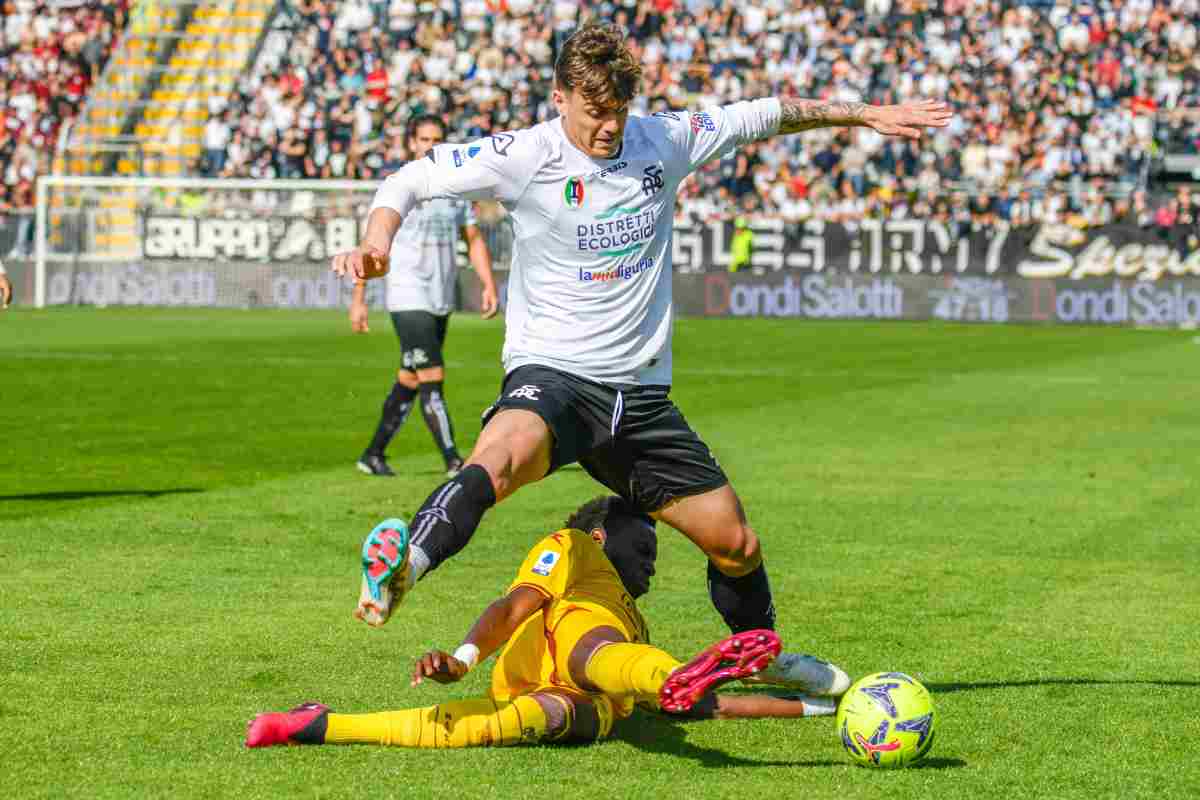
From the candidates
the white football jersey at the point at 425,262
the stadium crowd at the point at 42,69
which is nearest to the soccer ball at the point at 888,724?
the white football jersey at the point at 425,262

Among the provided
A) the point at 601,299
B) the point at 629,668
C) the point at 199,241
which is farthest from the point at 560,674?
the point at 199,241

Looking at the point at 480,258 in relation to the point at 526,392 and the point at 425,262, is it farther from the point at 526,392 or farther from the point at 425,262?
the point at 526,392

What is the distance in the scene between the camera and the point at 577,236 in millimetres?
6340

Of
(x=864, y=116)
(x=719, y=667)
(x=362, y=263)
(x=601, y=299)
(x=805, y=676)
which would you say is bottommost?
(x=805, y=676)

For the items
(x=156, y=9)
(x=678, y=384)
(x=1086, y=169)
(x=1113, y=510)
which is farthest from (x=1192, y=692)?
(x=156, y=9)

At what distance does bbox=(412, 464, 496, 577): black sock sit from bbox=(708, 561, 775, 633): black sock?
3.97ft

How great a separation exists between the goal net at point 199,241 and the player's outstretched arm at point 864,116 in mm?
29845

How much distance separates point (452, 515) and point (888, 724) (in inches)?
55.9

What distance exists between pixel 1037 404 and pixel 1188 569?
33.2 ft

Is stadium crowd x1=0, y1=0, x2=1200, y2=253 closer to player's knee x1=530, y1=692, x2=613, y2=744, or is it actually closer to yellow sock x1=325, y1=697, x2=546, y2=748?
player's knee x1=530, y1=692, x2=613, y2=744

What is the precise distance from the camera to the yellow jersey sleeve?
6059mm

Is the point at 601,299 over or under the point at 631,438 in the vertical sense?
over

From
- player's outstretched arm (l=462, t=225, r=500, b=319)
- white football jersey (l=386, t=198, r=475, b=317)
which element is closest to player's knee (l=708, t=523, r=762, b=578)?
white football jersey (l=386, t=198, r=475, b=317)

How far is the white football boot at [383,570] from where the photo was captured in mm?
5031
